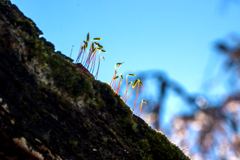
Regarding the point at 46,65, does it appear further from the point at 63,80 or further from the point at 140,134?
the point at 140,134

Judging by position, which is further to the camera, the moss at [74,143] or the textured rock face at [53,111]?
the moss at [74,143]

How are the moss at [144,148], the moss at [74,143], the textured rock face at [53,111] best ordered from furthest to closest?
the moss at [144,148] < the moss at [74,143] < the textured rock face at [53,111]

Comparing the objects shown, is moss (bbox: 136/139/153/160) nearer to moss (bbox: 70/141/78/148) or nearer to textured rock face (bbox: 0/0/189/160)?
textured rock face (bbox: 0/0/189/160)

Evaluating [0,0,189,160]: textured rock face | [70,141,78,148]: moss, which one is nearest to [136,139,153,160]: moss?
[0,0,189,160]: textured rock face

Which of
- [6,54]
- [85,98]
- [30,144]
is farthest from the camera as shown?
[85,98]

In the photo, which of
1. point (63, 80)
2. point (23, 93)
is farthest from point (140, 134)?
point (23, 93)

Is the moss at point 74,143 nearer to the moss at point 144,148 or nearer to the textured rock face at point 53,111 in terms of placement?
the textured rock face at point 53,111

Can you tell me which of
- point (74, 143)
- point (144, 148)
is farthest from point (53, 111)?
point (144, 148)

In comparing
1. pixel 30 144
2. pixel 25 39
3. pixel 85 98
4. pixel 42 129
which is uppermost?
pixel 25 39

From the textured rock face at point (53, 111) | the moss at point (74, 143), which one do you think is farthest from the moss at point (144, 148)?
the moss at point (74, 143)
